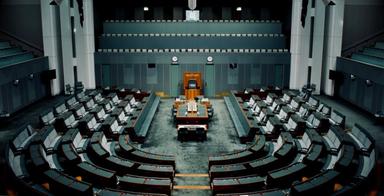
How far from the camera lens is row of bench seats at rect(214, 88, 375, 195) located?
10004mm

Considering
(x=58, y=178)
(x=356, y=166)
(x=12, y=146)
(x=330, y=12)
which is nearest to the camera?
(x=58, y=178)

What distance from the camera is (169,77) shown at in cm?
2573

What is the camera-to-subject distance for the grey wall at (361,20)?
2338cm

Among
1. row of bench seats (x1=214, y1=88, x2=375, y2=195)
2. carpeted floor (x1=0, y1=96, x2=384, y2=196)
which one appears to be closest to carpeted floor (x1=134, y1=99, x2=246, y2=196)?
carpeted floor (x1=0, y1=96, x2=384, y2=196)

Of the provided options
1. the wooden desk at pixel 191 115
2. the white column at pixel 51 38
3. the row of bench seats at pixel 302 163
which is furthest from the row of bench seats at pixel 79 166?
the white column at pixel 51 38

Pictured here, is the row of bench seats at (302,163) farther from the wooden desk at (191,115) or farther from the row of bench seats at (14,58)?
the row of bench seats at (14,58)

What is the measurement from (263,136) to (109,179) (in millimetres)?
6530

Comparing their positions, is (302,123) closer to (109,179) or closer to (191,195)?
(191,195)

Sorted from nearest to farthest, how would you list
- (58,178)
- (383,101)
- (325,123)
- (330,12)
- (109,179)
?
(58,178) < (109,179) < (325,123) < (383,101) < (330,12)

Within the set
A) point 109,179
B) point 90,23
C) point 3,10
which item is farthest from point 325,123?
point 3,10

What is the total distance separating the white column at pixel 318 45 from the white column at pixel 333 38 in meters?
0.36

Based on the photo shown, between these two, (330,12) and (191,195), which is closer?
(191,195)

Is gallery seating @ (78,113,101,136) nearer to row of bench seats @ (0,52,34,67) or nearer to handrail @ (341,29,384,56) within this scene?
row of bench seats @ (0,52,34,67)

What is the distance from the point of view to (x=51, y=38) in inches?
872
